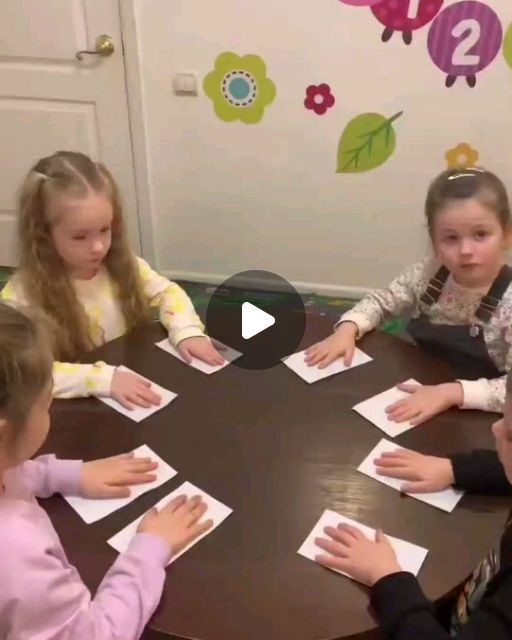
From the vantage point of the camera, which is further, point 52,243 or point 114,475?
point 52,243

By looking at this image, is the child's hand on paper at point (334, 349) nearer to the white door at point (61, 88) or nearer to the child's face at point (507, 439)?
the child's face at point (507, 439)

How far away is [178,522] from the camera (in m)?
1.43

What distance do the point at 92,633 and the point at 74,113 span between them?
8.74 ft

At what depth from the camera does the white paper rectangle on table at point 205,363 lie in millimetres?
1900

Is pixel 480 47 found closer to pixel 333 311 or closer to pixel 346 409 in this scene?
pixel 333 311

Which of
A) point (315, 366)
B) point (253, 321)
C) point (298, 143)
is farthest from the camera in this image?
point (298, 143)

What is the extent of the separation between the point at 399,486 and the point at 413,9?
6.80 feet

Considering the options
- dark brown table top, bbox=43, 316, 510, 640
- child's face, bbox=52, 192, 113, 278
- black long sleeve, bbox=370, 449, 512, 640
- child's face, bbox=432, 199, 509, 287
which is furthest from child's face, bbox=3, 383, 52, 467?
child's face, bbox=432, 199, 509, 287

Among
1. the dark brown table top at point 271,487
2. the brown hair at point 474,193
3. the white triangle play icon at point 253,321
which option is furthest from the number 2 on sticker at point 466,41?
the dark brown table top at point 271,487

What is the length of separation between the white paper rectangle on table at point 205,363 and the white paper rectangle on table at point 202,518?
0.41 m

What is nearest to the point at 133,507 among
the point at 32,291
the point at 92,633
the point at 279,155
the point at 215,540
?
the point at 215,540

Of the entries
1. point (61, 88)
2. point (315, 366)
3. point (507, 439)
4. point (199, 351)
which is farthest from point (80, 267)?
point (61, 88)

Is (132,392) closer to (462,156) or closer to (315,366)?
(315,366)
